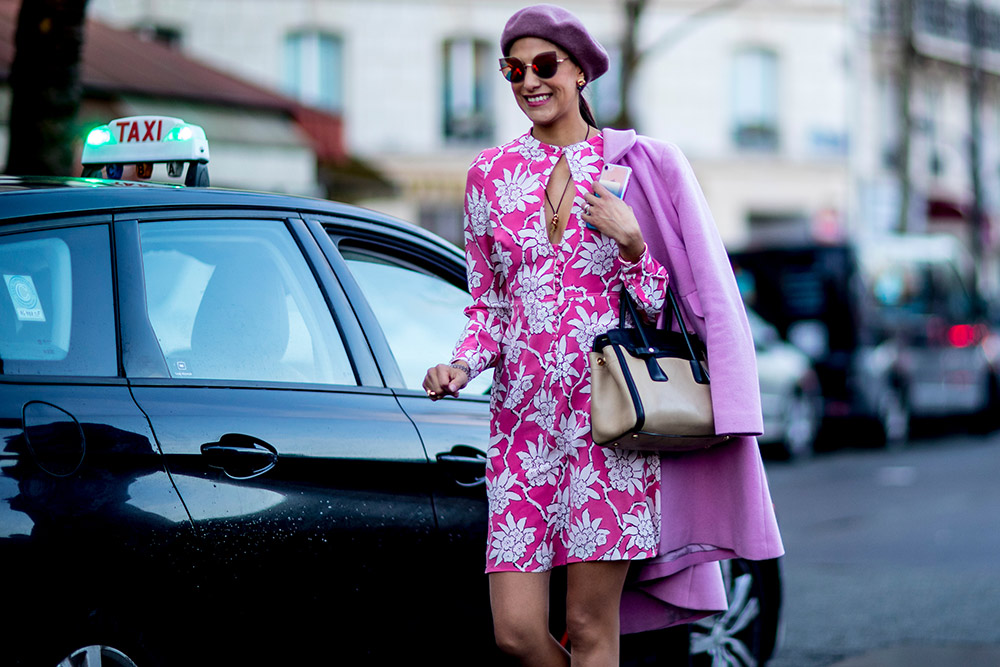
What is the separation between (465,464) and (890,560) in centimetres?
506

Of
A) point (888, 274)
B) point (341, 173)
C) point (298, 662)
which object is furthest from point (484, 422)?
point (341, 173)

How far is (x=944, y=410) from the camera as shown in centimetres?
1606

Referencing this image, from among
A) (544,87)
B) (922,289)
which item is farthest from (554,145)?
(922,289)

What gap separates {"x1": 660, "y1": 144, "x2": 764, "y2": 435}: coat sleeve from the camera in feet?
10.5

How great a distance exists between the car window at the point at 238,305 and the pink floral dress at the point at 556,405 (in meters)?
0.43

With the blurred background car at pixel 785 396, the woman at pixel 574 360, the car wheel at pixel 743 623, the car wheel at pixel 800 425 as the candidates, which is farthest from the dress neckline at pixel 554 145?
the car wheel at pixel 800 425

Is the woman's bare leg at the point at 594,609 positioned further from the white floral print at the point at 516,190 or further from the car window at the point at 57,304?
the car window at the point at 57,304

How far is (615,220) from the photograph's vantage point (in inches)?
126

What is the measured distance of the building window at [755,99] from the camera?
90.7 feet

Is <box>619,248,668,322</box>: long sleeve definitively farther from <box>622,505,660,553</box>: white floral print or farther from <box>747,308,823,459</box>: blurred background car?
<box>747,308,823,459</box>: blurred background car

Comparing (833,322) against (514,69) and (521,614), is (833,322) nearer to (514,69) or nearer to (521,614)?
(514,69)

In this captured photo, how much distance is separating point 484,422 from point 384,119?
21.5m

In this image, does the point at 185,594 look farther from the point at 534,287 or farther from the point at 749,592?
the point at 749,592

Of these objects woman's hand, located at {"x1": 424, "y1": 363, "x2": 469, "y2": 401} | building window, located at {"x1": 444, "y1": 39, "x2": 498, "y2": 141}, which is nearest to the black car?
woman's hand, located at {"x1": 424, "y1": 363, "x2": 469, "y2": 401}
